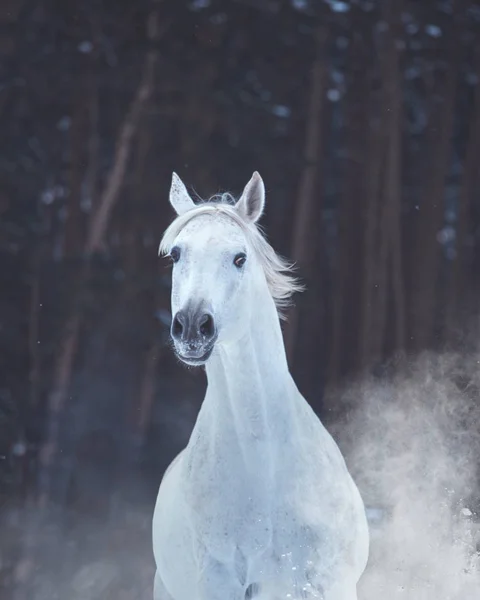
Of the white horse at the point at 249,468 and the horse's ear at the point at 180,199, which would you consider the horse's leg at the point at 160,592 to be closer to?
the white horse at the point at 249,468

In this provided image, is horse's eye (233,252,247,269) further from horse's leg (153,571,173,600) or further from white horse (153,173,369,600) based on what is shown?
horse's leg (153,571,173,600)

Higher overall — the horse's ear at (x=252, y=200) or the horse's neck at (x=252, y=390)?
the horse's ear at (x=252, y=200)

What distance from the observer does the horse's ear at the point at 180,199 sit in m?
1.70

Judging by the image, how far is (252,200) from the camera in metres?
1.64

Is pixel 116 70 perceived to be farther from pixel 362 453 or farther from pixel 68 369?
pixel 362 453

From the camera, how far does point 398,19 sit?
2.96 meters

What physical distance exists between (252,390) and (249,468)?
0.14 meters

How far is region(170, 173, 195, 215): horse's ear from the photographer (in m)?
1.70

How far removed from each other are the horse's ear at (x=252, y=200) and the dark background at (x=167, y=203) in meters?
1.29

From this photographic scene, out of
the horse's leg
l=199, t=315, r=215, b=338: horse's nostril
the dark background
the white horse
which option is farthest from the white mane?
the dark background

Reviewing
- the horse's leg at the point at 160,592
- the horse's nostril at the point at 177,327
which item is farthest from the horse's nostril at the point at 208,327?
the horse's leg at the point at 160,592

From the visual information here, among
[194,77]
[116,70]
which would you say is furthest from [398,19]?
[116,70]

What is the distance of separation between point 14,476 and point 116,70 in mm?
1459

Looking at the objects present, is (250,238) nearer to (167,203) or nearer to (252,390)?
(252,390)
